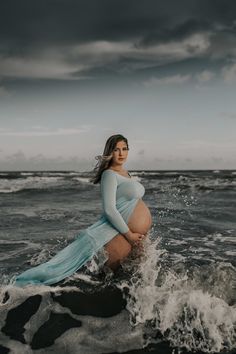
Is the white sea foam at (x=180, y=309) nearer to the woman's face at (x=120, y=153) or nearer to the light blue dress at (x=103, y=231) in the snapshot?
the light blue dress at (x=103, y=231)

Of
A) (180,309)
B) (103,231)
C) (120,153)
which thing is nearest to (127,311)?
(180,309)

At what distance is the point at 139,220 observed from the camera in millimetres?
5426

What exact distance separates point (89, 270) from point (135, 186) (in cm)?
199

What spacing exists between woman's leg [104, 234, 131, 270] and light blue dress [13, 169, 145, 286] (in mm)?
88

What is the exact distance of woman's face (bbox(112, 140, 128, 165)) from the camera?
17.1 feet

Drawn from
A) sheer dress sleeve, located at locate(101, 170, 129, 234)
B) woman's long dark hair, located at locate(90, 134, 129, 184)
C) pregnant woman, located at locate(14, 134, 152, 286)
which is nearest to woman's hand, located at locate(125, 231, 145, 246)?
pregnant woman, located at locate(14, 134, 152, 286)

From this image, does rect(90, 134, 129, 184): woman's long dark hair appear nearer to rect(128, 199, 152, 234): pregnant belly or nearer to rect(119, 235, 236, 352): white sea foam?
rect(128, 199, 152, 234): pregnant belly

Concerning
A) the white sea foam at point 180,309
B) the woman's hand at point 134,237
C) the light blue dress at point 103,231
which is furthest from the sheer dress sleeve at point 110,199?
the white sea foam at point 180,309

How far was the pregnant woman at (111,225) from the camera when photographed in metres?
5.18

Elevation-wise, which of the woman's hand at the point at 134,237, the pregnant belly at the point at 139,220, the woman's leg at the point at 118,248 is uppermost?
the pregnant belly at the point at 139,220

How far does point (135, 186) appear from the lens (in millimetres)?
5316

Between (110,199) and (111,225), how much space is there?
0.38 m

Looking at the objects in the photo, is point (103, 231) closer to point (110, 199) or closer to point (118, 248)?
point (118, 248)

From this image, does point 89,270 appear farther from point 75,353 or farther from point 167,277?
point 75,353
